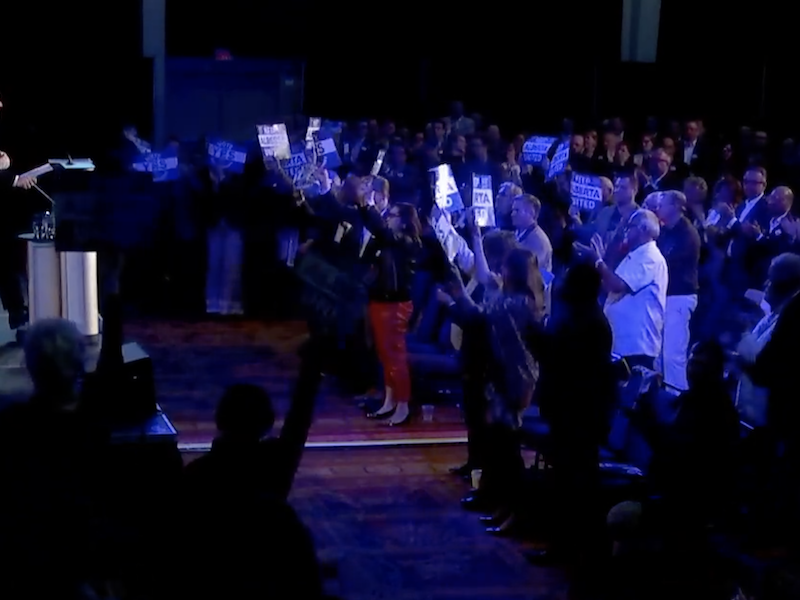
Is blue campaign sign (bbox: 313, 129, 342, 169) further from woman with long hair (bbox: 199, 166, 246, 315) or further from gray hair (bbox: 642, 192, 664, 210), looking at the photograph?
gray hair (bbox: 642, 192, 664, 210)

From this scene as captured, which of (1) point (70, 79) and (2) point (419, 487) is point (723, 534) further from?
(1) point (70, 79)

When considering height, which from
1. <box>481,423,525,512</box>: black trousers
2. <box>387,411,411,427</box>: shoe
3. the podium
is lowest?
<box>387,411,411,427</box>: shoe

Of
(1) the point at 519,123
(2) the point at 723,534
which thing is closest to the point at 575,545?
(2) the point at 723,534

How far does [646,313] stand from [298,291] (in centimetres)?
533

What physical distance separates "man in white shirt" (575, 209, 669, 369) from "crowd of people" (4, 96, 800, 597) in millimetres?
12

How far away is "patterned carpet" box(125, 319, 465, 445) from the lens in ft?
26.9

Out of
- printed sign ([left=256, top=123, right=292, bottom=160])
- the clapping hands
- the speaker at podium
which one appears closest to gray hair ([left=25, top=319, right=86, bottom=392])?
the clapping hands

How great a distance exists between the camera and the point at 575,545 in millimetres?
5820

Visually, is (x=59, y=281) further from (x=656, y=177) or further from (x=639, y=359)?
(x=656, y=177)

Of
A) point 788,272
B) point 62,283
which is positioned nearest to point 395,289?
point 62,283

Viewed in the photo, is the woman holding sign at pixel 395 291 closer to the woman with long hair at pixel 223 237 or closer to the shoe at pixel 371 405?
the shoe at pixel 371 405

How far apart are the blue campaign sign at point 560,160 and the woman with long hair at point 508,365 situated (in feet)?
12.9

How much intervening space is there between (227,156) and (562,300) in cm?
708

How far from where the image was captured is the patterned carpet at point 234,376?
8.20 metres
